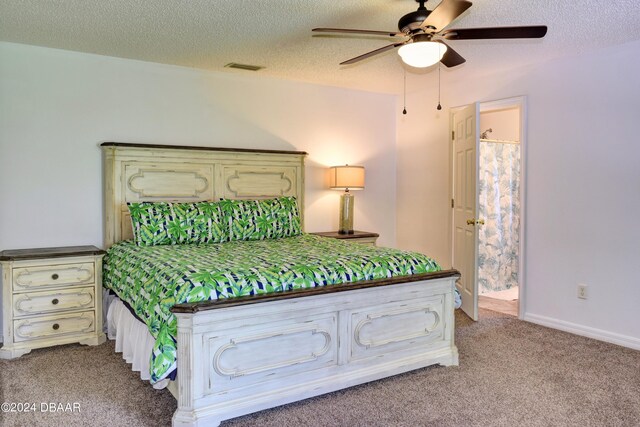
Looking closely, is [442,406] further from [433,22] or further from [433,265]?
[433,22]

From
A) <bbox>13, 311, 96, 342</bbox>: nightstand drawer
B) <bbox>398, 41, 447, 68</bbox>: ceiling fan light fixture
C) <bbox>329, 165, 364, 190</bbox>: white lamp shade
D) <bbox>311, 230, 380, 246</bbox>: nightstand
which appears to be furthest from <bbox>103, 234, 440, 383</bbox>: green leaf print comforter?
<bbox>329, 165, 364, 190</bbox>: white lamp shade

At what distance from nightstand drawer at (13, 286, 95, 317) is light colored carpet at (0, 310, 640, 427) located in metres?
0.30

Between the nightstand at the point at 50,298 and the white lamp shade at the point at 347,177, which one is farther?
the white lamp shade at the point at 347,177

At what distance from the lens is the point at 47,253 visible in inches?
133

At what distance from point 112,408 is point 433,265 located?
204 centimetres

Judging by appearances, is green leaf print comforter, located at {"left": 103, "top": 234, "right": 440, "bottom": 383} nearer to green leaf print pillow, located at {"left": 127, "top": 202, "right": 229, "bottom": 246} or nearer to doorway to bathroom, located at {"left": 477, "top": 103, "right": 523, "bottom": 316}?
green leaf print pillow, located at {"left": 127, "top": 202, "right": 229, "bottom": 246}

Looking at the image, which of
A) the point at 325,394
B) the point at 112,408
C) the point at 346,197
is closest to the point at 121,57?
the point at 346,197

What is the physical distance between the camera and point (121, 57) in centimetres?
394

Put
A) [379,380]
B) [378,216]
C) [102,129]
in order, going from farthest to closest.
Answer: [378,216] → [102,129] → [379,380]

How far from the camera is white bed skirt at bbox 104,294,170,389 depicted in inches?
104

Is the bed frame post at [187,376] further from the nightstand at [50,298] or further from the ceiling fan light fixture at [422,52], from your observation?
the ceiling fan light fixture at [422,52]

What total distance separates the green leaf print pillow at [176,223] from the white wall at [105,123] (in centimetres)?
55

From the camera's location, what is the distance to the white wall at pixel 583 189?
3508 mm

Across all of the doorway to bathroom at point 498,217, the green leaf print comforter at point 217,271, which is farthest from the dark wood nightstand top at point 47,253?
the doorway to bathroom at point 498,217
